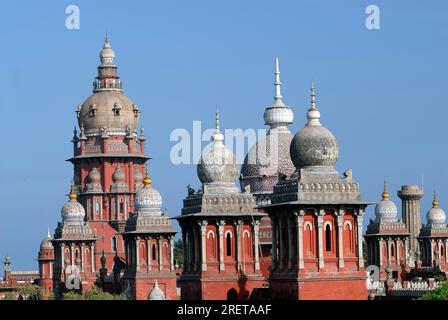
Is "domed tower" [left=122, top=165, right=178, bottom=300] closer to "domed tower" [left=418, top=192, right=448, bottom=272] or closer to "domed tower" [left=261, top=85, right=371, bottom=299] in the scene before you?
"domed tower" [left=418, top=192, right=448, bottom=272]

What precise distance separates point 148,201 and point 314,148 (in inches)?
1070

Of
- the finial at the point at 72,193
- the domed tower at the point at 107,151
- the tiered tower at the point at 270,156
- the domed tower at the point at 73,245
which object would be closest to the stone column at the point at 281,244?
the tiered tower at the point at 270,156

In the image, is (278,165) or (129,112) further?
(129,112)

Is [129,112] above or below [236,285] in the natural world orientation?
above

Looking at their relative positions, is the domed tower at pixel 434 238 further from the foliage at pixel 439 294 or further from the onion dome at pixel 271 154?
the foliage at pixel 439 294

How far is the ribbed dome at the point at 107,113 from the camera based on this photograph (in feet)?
411

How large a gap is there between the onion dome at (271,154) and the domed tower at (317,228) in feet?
61.7

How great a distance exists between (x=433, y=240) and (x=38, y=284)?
2877 cm

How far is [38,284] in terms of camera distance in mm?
123812

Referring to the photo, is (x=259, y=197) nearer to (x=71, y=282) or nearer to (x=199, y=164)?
(x=199, y=164)

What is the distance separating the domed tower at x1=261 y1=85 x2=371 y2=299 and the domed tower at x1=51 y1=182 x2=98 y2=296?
40.9 metres

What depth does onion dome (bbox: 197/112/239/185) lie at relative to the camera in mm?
78812
